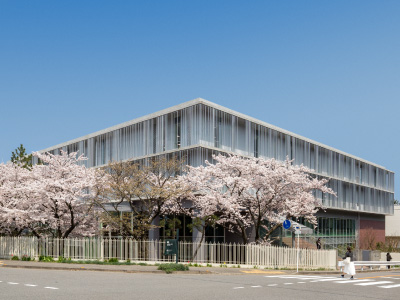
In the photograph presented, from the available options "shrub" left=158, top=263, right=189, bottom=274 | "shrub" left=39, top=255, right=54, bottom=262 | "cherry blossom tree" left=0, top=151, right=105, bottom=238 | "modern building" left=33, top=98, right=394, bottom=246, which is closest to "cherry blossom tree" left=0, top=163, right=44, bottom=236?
"cherry blossom tree" left=0, top=151, right=105, bottom=238

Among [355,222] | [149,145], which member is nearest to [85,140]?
[149,145]

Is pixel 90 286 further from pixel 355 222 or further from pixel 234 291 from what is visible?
pixel 355 222

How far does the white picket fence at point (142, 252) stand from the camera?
2975cm

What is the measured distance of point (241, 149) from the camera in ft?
141

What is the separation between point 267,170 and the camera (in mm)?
32125

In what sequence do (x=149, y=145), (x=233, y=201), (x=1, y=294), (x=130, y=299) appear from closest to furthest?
(x=130, y=299) < (x=1, y=294) < (x=233, y=201) < (x=149, y=145)

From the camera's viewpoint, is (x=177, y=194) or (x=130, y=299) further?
(x=177, y=194)

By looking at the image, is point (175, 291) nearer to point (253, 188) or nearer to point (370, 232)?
point (253, 188)

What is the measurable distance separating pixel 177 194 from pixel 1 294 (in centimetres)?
1990

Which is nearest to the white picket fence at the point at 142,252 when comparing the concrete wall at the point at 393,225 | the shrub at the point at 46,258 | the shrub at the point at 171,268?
the shrub at the point at 46,258

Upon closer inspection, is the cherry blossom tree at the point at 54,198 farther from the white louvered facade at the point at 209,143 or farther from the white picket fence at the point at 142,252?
the white louvered facade at the point at 209,143

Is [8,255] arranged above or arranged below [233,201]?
below

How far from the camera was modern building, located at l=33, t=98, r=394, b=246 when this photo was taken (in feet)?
130

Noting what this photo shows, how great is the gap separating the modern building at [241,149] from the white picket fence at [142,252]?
8331 mm
